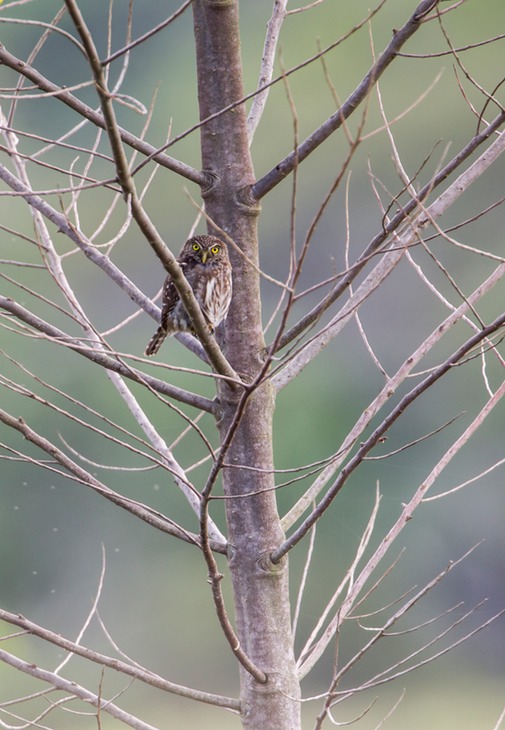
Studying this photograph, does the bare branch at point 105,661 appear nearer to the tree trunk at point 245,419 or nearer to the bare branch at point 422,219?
the tree trunk at point 245,419

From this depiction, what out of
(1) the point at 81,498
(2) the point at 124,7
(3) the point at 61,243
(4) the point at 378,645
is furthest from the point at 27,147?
(4) the point at 378,645

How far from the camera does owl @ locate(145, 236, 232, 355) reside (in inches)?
→ 66.2

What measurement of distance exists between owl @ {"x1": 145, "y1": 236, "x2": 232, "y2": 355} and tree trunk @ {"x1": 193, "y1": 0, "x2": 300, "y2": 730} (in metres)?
0.20

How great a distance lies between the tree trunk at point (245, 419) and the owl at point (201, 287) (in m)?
0.20

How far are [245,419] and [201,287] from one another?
645 mm

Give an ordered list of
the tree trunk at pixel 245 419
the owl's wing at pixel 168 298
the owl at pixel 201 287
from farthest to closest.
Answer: the owl's wing at pixel 168 298, the owl at pixel 201 287, the tree trunk at pixel 245 419

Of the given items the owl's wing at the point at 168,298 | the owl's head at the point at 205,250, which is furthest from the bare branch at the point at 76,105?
the owl's head at the point at 205,250

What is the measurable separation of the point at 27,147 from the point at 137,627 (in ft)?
7.23

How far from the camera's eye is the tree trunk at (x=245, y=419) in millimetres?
1277

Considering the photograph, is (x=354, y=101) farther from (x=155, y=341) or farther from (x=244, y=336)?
(x=155, y=341)

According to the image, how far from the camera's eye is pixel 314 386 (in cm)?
376

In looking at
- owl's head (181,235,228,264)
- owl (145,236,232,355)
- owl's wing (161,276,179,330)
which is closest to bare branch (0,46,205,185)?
owl (145,236,232,355)

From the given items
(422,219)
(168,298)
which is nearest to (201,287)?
(168,298)

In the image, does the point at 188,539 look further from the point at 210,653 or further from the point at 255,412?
the point at 210,653
